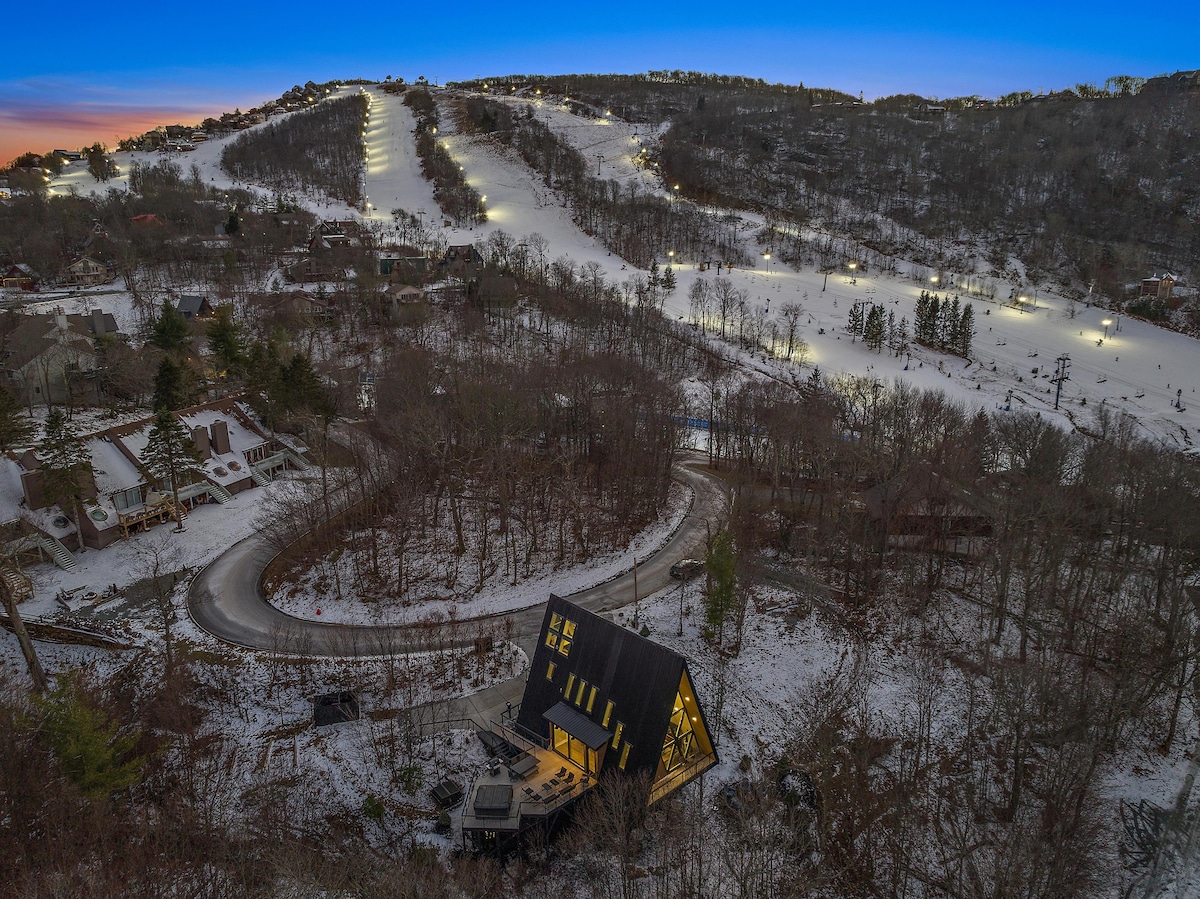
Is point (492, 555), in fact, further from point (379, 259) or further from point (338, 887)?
point (379, 259)

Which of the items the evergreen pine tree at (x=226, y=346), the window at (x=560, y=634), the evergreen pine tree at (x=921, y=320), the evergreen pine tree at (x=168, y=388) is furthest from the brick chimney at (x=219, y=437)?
the evergreen pine tree at (x=921, y=320)

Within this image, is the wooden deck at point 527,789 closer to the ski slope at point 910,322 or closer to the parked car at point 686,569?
the parked car at point 686,569

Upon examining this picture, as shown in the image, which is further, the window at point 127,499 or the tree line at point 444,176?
the tree line at point 444,176

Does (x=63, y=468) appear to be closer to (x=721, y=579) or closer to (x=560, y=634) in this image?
(x=560, y=634)

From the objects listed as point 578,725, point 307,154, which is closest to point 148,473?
point 578,725

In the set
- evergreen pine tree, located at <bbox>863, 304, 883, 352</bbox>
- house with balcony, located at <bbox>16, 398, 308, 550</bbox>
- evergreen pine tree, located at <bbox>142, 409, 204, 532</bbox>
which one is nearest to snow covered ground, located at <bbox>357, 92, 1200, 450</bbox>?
evergreen pine tree, located at <bbox>863, 304, 883, 352</bbox>
